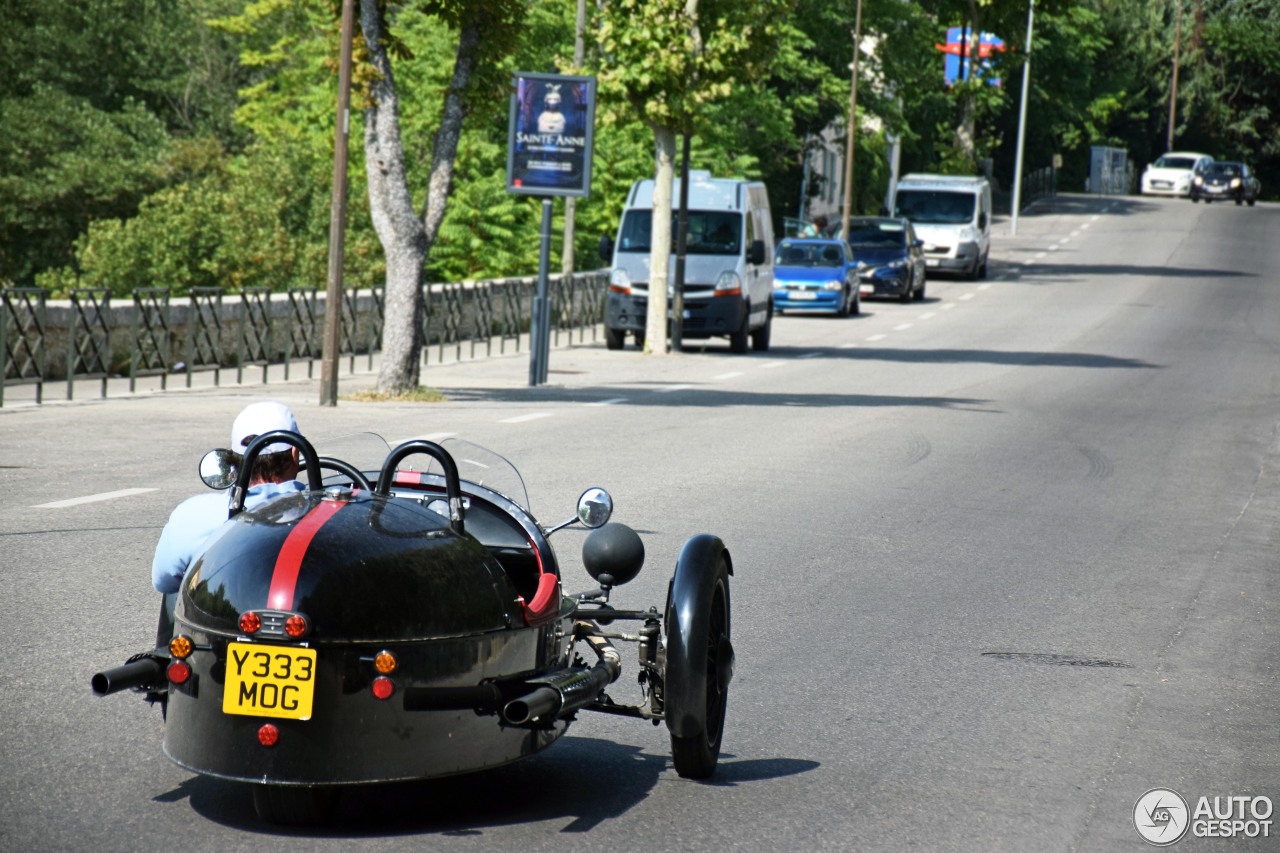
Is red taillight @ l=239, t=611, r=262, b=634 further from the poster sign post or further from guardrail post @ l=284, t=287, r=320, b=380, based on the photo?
the poster sign post

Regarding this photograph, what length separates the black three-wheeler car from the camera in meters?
4.70

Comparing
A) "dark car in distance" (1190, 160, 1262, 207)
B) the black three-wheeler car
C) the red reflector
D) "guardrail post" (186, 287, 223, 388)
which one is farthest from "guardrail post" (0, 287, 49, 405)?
"dark car in distance" (1190, 160, 1262, 207)

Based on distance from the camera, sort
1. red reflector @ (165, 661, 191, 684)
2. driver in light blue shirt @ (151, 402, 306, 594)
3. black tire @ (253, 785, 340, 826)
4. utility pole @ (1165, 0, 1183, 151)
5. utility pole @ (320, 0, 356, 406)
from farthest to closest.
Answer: utility pole @ (1165, 0, 1183, 151) → utility pole @ (320, 0, 356, 406) → driver in light blue shirt @ (151, 402, 306, 594) → black tire @ (253, 785, 340, 826) → red reflector @ (165, 661, 191, 684)

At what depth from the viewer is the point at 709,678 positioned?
6012mm

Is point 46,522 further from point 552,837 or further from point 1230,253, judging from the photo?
point 1230,253

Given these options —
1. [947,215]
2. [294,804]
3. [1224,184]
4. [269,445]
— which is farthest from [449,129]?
[1224,184]

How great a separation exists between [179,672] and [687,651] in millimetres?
1572

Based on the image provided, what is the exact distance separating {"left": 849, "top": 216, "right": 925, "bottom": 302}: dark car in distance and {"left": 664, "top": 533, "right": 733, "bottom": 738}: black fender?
38.1m

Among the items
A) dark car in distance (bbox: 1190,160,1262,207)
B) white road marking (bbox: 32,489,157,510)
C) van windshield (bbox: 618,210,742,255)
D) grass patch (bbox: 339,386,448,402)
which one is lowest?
grass patch (bbox: 339,386,448,402)

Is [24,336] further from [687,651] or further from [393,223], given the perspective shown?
[687,651]

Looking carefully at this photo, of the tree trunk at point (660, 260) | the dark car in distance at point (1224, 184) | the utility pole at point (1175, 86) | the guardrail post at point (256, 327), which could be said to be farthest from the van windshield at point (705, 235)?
the utility pole at point (1175, 86)

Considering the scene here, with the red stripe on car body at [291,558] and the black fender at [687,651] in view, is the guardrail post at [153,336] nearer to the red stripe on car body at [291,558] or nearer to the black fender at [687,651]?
the black fender at [687,651]

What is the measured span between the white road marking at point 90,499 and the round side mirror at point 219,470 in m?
6.57

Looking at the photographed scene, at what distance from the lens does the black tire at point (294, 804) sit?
5.01m
